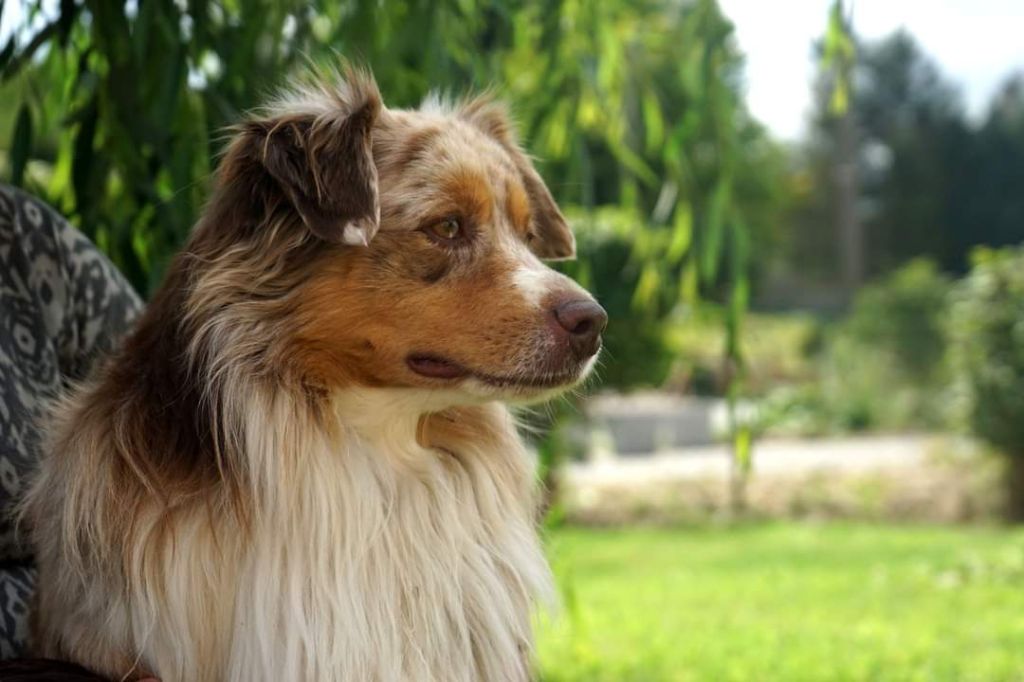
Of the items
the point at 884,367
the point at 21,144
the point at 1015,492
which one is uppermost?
the point at 21,144

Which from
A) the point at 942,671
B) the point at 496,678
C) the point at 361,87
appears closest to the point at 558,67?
the point at 361,87

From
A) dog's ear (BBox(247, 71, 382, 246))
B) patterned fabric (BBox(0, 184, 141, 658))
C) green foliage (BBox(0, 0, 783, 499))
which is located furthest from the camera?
green foliage (BBox(0, 0, 783, 499))

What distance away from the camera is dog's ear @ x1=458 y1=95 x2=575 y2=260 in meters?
2.97

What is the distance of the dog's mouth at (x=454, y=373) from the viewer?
2.46 m

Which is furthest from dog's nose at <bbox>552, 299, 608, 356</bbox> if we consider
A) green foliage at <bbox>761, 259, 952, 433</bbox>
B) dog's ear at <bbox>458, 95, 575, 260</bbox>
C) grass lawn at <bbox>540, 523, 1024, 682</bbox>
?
green foliage at <bbox>761, 259, 952, 433</bbox>

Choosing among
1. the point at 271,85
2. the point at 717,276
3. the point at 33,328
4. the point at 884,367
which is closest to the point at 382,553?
the point at 33,328

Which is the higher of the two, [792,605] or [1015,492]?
[1015,492]

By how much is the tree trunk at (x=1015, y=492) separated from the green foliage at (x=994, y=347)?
0.21 meters

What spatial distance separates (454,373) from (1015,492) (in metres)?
9.46

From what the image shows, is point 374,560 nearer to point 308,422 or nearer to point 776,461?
point 308,422

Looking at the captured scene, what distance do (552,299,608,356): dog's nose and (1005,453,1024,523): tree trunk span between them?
9162mm

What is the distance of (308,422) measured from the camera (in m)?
2.49

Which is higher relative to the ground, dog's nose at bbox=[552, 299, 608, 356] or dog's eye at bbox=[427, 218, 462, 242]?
dog's eye at bbox=[427, 218, 462, 242]

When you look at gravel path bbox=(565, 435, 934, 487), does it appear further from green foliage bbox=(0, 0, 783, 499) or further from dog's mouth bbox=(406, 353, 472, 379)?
dog's mouth bbox=(406, 353, 472, 379)
